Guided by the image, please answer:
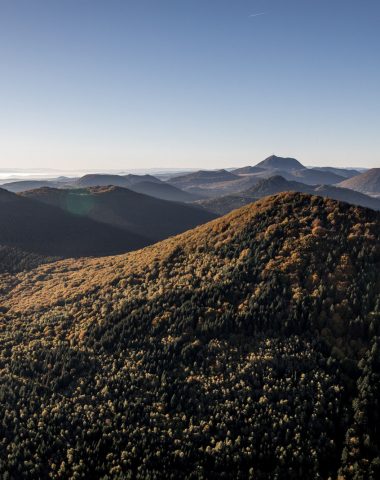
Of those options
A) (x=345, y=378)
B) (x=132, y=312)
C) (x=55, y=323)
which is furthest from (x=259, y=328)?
(x=55, y=323)

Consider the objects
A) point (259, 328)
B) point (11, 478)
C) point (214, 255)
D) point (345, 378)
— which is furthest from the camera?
point (214, 255)

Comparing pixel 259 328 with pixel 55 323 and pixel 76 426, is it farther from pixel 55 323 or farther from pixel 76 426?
pixel 55 323

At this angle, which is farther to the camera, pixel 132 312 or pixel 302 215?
pixel 302 215

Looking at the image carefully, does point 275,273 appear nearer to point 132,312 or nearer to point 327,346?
point 327,346

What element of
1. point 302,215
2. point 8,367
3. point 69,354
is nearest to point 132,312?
point 69,354

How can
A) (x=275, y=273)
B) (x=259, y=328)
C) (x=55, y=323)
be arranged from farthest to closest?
1. (x=55, y=323)
2. (x=275, y=273)
3. (x=259, y=328)

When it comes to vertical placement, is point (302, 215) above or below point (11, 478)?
above

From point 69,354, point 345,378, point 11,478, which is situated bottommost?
point 11,478
